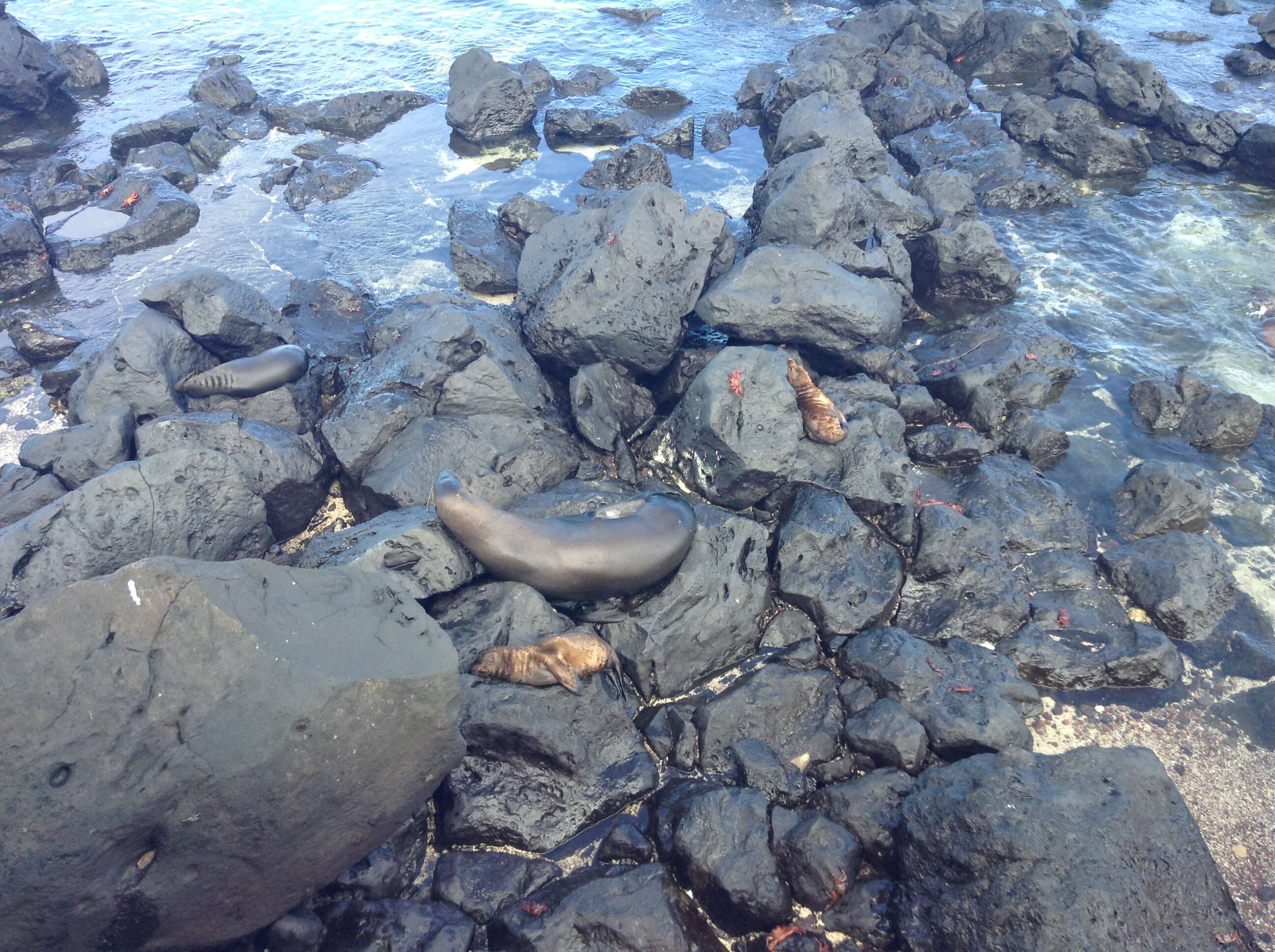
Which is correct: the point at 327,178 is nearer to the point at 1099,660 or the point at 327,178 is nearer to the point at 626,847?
the point at 626,847

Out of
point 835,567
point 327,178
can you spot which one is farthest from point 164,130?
point 835,567

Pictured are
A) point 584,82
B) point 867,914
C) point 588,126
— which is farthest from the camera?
point 584,82

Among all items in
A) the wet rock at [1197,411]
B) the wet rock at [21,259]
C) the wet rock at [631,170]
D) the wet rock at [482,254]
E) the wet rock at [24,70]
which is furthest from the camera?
the wet rock at [24,70]

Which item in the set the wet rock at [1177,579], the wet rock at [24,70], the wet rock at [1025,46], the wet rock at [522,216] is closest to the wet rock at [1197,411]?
the wet rock at [1177,579]

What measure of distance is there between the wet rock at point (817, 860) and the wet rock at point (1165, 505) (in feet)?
→ 17.3

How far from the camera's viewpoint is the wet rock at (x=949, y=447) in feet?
30.1

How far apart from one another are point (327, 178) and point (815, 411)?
1124 cm

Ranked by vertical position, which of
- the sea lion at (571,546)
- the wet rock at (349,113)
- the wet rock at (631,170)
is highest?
the wet rock at (349,113)

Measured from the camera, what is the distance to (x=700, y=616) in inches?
285

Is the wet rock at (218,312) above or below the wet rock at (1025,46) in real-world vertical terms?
below

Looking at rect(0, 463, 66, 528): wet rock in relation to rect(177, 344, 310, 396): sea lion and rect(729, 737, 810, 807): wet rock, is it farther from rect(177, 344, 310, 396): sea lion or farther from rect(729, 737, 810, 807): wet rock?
rect(729, 737, 810, 807): wet rock

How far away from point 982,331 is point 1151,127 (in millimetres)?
9607

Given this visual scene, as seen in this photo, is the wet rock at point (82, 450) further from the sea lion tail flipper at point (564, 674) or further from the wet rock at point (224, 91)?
the wet rock at point (224, 91)

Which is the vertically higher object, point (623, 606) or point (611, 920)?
point (623, 606)
